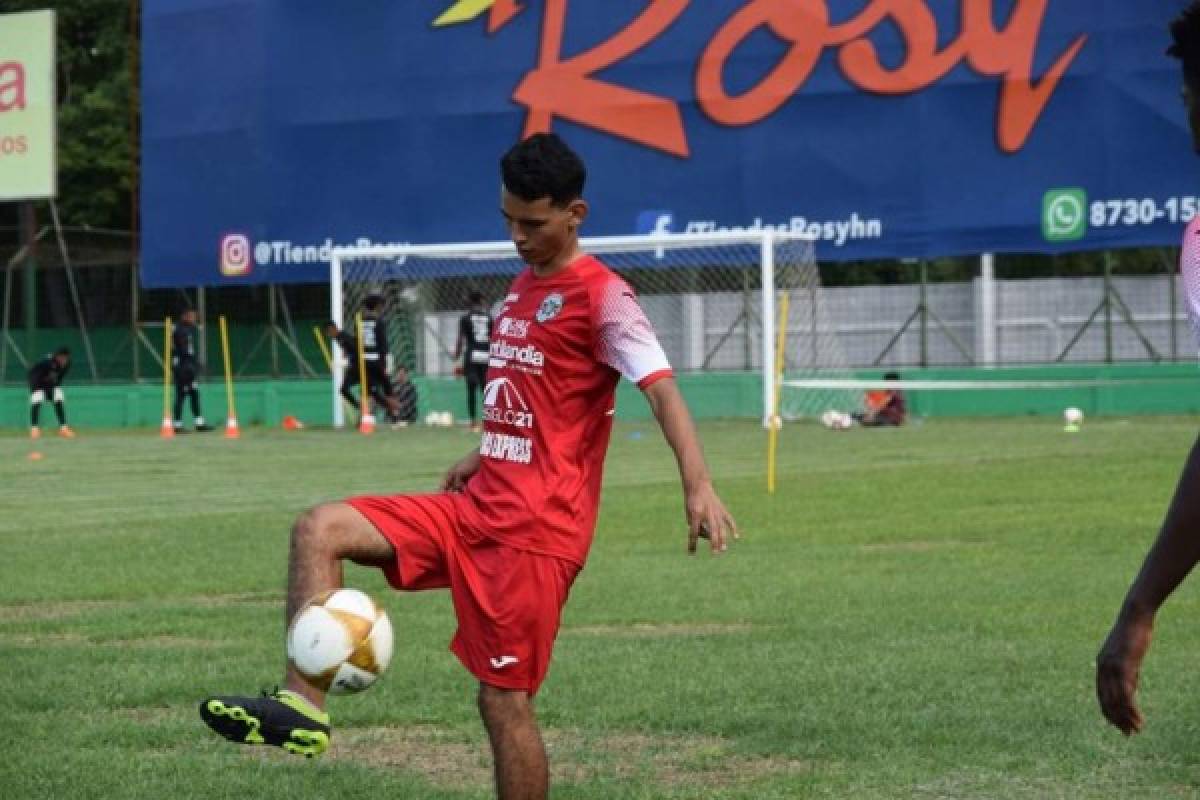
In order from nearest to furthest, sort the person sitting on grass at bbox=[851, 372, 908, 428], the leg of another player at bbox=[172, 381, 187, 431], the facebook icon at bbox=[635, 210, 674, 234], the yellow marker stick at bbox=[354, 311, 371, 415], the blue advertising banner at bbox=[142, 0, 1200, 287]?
the person sitting on grass at bbox=[851, 372, 908, 428], the yellow marker stick at bbox=[354, 311, 371, 415], the blue advertising banner at bbox=[142, 0, 1200, 287], the leg of another player at bbox=[172, 381, 187, 431], the facebook icon at bbox=[635, 210, 674, 234]

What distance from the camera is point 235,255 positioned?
41.7m

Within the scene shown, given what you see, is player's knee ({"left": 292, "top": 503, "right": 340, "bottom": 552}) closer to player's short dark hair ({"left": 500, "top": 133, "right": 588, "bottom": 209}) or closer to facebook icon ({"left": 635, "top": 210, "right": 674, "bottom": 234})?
player's short dark hair ({"left": 500, "top": 133, "right": 588, "bottom": 209})

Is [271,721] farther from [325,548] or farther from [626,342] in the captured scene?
[626,342]

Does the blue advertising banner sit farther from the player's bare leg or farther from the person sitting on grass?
the player's bare leg

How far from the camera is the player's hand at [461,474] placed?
22.8ft

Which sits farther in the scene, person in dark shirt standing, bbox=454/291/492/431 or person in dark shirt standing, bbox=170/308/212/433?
person in dark shirt standing, bbox=170/308/212/433

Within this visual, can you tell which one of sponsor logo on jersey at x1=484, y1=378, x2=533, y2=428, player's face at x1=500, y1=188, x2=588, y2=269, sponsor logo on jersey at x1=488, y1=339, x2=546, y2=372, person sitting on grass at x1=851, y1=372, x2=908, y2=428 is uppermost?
player's face at x1=500, y1=188, x2=588, y2=269

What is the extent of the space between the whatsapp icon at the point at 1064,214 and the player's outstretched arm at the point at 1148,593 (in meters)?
32.3

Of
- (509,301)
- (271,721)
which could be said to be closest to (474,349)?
(509,301)

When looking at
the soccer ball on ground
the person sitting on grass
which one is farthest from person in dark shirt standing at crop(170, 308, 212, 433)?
the person sitting on grass

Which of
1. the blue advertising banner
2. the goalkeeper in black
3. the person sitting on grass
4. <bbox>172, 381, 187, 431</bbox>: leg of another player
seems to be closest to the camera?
the person sitting on grass

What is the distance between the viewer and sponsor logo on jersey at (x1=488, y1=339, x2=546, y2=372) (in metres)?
6.64

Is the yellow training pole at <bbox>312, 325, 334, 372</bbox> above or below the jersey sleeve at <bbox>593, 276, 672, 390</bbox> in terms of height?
below

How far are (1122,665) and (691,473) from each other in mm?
2458
